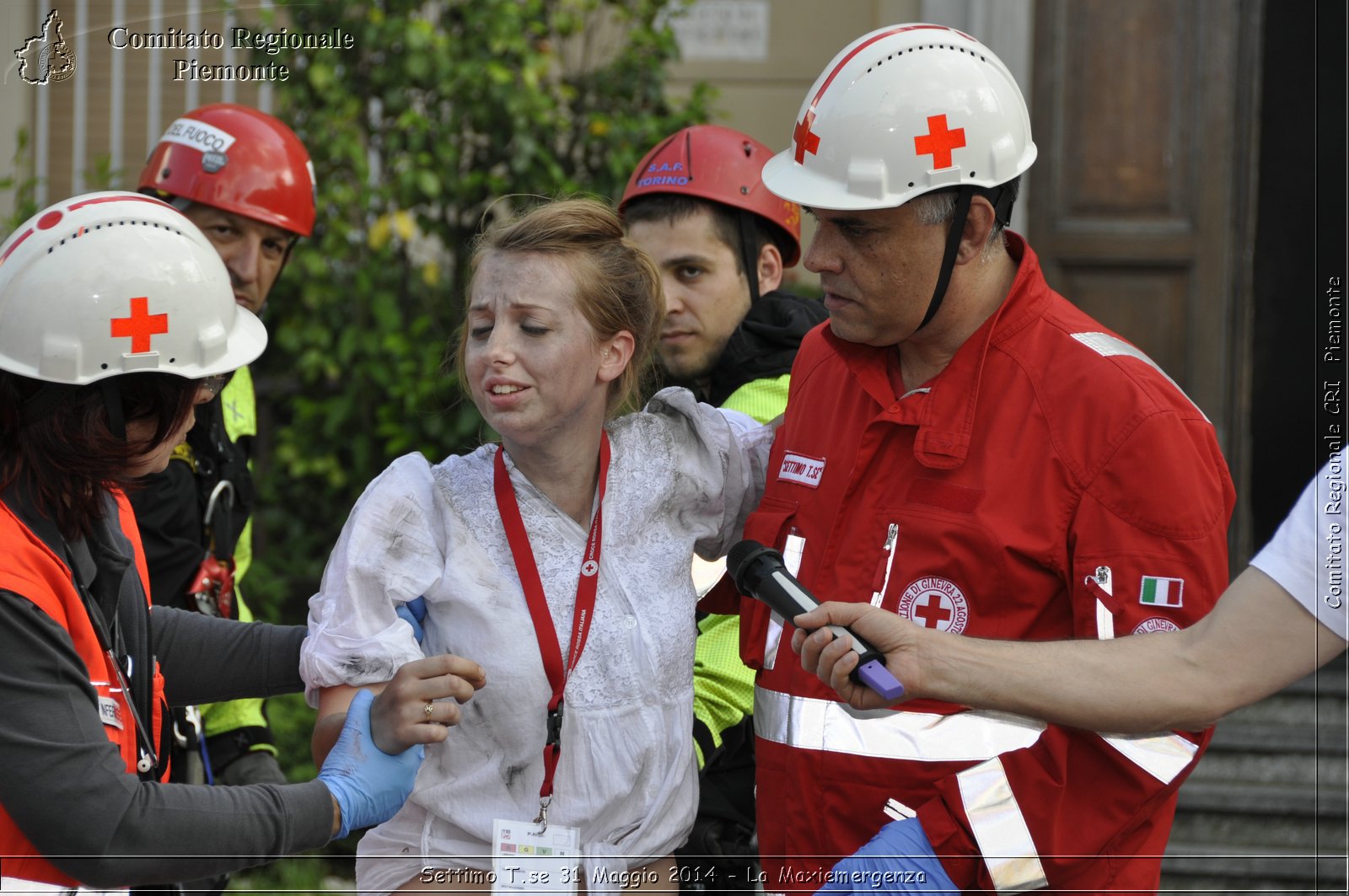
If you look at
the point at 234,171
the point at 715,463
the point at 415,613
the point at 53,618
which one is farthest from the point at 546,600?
the point at 234,171

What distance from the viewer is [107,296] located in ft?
7.59

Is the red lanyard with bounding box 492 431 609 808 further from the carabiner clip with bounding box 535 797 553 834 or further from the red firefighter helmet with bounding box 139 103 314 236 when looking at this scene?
the red firefighter helmet with bounding box 139 103 314 236

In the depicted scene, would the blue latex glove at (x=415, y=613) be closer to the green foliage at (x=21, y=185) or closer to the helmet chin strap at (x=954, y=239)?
the helmet chin strap at (x=954, y=239)

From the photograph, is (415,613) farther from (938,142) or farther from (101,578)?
(938,142)

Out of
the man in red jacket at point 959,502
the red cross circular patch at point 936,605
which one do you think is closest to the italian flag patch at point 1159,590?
the man in red jacket at point 959,502

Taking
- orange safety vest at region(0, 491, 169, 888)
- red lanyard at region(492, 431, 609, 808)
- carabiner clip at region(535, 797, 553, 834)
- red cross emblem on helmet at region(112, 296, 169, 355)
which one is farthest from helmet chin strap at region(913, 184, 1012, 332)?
orange safety vest at region(0, 491, 169, 888)

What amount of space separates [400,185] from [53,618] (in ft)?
13.0

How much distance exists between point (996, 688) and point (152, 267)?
1587 mm

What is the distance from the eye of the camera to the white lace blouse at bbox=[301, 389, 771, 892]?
2420mm

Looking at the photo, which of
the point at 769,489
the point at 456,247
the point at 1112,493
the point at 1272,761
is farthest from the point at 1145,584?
the point at 456,247

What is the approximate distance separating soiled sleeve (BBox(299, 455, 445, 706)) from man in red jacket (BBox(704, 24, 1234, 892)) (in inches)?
27.1

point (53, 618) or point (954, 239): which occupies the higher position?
point (954, 239)

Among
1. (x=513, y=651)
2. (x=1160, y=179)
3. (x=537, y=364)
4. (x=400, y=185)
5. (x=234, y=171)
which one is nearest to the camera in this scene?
(x=513, y=651)

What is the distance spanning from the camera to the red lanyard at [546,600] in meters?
2.47
